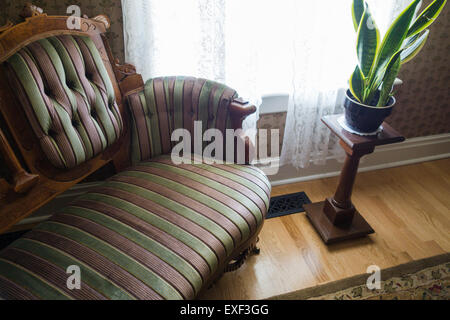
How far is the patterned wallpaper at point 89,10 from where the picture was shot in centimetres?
113

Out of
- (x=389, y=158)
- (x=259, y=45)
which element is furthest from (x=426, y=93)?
(x=259, y=45)

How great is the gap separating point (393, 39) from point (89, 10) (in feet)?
3.40

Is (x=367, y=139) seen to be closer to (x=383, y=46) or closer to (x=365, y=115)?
(x=365, y=115)

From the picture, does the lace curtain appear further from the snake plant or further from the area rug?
the area rug

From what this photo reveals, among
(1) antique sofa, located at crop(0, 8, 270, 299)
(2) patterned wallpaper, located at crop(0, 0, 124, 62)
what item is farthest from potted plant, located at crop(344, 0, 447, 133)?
(2) patterned wallpaper, located at crop(0, 0, 124, 62)

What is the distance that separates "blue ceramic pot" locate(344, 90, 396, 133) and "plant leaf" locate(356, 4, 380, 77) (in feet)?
0.38

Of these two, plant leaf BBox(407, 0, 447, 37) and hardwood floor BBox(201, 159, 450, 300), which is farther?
hardwood floor BBox(201, 159, 450, 300)

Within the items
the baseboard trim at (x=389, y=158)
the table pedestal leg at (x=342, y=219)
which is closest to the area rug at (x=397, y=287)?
the table pedestal leg at (x=342, y=219)

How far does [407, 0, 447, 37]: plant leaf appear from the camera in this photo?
108 cm

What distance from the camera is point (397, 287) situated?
1.29 m

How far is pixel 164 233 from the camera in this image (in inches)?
36.9
